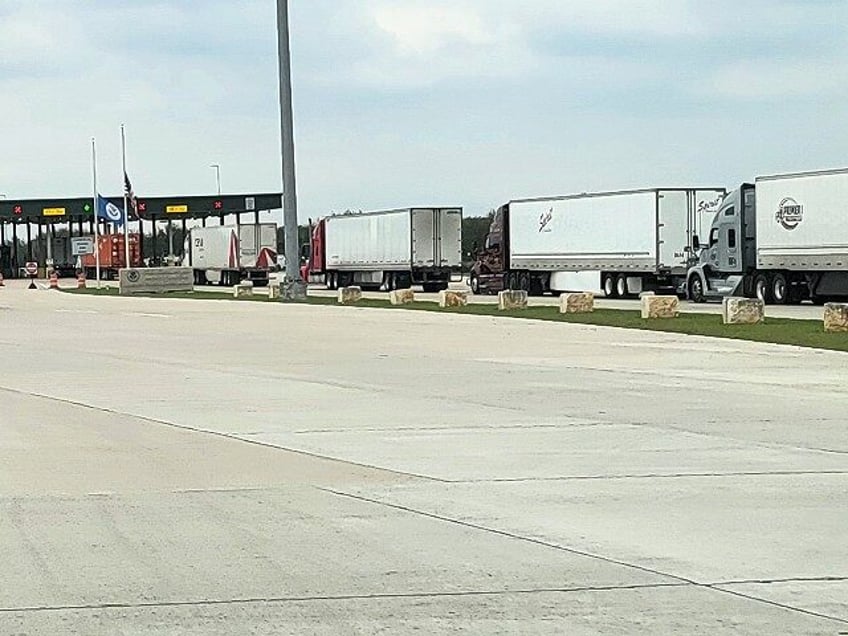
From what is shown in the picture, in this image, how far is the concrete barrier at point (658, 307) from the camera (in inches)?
1353

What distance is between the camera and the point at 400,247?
6488 centimetres

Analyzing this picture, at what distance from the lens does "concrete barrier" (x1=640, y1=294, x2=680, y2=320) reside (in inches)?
1353

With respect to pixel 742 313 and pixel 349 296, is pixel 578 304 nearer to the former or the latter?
pixel 742 313

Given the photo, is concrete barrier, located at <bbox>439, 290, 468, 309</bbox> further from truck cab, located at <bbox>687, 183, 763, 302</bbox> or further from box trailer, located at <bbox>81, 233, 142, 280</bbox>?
box trailer, located at <bbox>81, 233, 142, 280</bbox>

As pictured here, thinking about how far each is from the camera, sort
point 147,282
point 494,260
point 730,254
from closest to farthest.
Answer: point 730,254
point 494,260
point 147,282

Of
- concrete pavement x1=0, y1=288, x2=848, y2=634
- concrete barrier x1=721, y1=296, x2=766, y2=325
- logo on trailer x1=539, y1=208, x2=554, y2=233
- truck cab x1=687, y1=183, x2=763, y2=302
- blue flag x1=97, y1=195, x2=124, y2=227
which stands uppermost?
blue flag x1=97, y1=195, x2=124, y2=227

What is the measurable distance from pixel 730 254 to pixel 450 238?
A: 2015 cm

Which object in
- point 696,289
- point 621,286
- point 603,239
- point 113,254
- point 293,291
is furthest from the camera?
point 113,254

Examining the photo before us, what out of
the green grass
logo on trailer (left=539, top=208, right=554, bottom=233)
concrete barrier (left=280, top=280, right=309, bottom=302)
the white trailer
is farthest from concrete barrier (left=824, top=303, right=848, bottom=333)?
the white trailer

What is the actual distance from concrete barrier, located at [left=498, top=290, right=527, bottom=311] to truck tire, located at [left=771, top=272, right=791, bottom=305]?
8.00m

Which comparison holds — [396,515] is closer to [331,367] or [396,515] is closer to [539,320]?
[331,367]

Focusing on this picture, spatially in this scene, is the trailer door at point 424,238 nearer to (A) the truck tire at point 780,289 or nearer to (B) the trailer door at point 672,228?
(B) the trailer door at point 672,228

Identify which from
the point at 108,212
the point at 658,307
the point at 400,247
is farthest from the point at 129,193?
the point at 658,307

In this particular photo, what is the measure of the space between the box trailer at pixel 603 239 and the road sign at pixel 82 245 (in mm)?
51293
